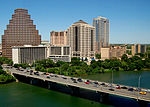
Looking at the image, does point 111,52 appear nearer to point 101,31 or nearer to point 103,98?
point 101,31

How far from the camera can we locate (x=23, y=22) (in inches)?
4008

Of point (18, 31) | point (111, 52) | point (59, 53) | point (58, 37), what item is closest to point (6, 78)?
point (18, 31)

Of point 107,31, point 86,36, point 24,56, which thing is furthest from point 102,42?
point 24,56

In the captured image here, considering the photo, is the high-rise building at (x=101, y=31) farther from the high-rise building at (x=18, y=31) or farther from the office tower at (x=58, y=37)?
the high-rise building at (x=18, y=31)

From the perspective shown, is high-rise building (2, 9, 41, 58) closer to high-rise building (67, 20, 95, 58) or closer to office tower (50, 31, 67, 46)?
high-rise building (67, 20, 95, 58)

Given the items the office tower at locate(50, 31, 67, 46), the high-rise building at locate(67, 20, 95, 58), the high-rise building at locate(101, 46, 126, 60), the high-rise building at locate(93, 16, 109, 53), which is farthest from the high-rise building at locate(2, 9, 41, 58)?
the high-rise building at locate(93, 16, 109, 53)

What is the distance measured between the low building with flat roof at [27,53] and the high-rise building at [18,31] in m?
10.7

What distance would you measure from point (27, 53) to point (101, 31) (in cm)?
10937

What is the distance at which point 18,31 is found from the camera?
101812mm

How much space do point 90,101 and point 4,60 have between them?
69.5m

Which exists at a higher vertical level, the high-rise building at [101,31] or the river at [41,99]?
the high-rise building at [101,31]

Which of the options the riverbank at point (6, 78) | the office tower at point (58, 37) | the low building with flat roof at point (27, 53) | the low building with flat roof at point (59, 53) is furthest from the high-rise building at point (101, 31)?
the riverbank at point (6, 78)

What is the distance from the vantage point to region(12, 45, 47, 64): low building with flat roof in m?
90.0

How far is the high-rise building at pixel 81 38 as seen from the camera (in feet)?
407
